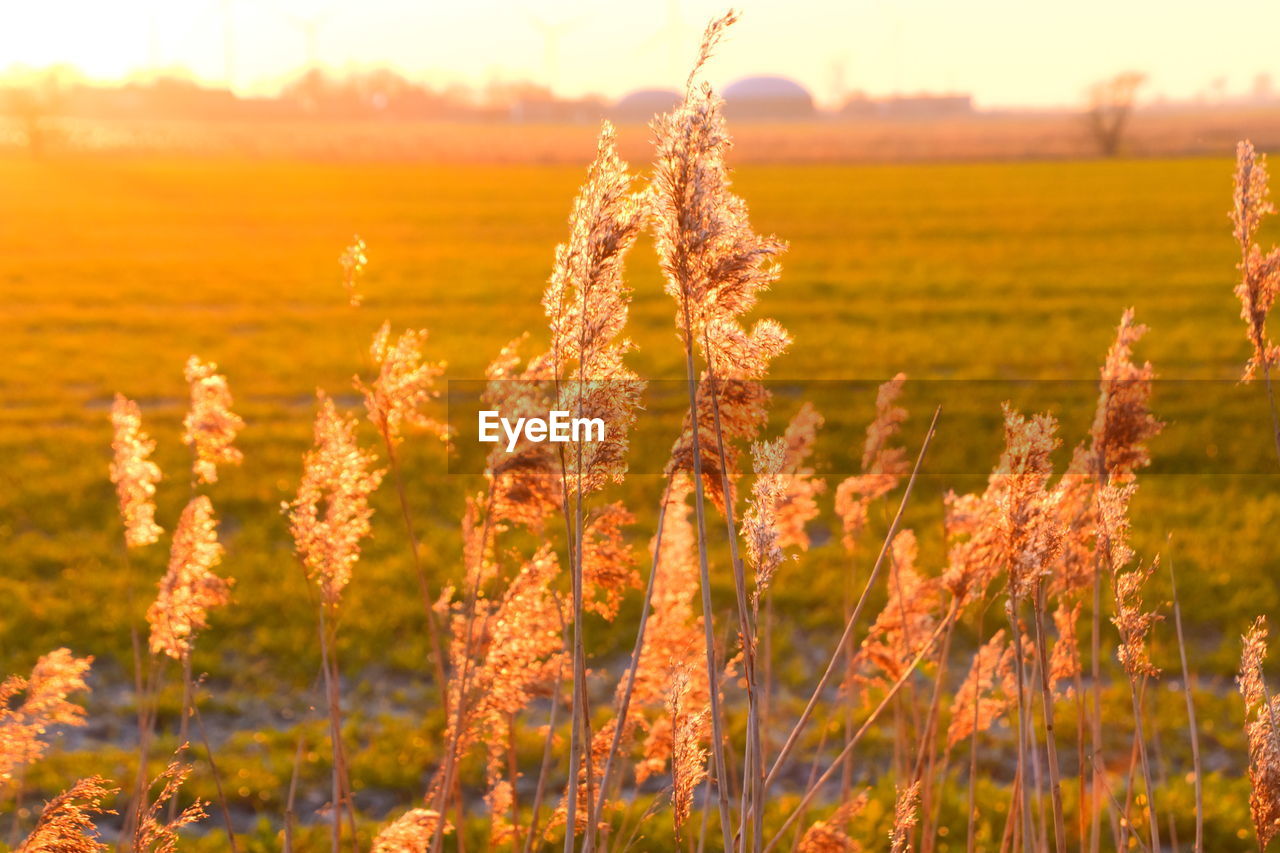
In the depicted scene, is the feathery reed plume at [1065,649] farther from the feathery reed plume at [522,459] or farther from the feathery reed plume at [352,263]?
the feathery reed plume at [352,263]

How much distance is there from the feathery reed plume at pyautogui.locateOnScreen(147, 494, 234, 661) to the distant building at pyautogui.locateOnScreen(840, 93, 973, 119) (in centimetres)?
18263

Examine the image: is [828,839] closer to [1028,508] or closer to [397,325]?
[1028,508]

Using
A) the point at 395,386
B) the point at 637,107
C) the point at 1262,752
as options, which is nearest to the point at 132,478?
the point at 395,386

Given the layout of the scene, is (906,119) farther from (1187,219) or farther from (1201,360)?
(1201,360)

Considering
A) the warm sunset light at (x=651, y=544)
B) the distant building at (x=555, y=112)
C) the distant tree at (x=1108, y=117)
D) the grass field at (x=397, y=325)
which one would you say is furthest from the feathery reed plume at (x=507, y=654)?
the distant building at (x=555, y=112)

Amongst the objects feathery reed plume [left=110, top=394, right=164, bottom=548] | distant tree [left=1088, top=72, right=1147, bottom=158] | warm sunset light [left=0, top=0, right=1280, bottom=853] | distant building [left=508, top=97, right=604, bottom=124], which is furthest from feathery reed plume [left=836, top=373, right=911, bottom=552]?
distant building [left=508, top=97, right=604, bottom=124]

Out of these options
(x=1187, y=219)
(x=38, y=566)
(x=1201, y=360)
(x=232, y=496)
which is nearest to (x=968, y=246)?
(x=1187, y=219)

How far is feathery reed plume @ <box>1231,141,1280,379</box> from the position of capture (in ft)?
5.42

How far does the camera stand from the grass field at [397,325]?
20.4 ft

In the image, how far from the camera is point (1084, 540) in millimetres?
2250

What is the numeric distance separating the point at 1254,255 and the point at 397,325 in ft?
51.7

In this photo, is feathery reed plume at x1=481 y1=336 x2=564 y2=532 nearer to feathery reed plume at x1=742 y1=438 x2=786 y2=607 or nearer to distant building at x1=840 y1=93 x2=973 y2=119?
feathery reed plume at x1=742 y1=438 x2=786 y2=607

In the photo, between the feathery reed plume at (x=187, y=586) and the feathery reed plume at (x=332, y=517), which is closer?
the feathery reed plume at (x=332, y=517)

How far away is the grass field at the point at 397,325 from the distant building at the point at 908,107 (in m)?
145
